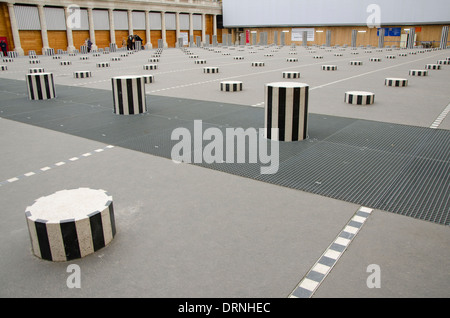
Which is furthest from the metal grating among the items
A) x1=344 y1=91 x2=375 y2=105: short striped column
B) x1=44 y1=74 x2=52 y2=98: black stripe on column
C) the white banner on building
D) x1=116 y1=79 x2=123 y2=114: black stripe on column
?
the white banner on building

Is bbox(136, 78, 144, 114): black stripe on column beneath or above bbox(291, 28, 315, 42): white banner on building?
beneath

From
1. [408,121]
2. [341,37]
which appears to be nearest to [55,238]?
[408,121]

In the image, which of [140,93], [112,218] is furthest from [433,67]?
[112,218]

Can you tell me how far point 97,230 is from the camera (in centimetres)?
304

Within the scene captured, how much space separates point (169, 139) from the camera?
6312 mm

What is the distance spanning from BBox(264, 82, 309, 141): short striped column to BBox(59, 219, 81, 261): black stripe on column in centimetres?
382

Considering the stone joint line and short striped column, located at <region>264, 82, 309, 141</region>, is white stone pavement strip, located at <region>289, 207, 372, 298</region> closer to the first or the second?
short striped column, located at <region>264, 82, 309, 141</region>

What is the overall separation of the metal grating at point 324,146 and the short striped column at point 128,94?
235mm

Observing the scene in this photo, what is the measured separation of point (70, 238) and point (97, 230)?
8.3 inches

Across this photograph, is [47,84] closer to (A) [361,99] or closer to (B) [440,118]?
(A) [361,99]

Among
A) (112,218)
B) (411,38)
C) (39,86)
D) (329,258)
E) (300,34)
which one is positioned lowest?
(329,258)

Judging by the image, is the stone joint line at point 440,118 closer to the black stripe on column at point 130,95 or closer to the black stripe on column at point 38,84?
the black stripe on column at point 130,95

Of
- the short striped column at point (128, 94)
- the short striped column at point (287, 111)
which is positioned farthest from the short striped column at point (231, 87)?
the short striped column at point (287, 111)

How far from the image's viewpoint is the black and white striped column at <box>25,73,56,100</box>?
32.8 feet
